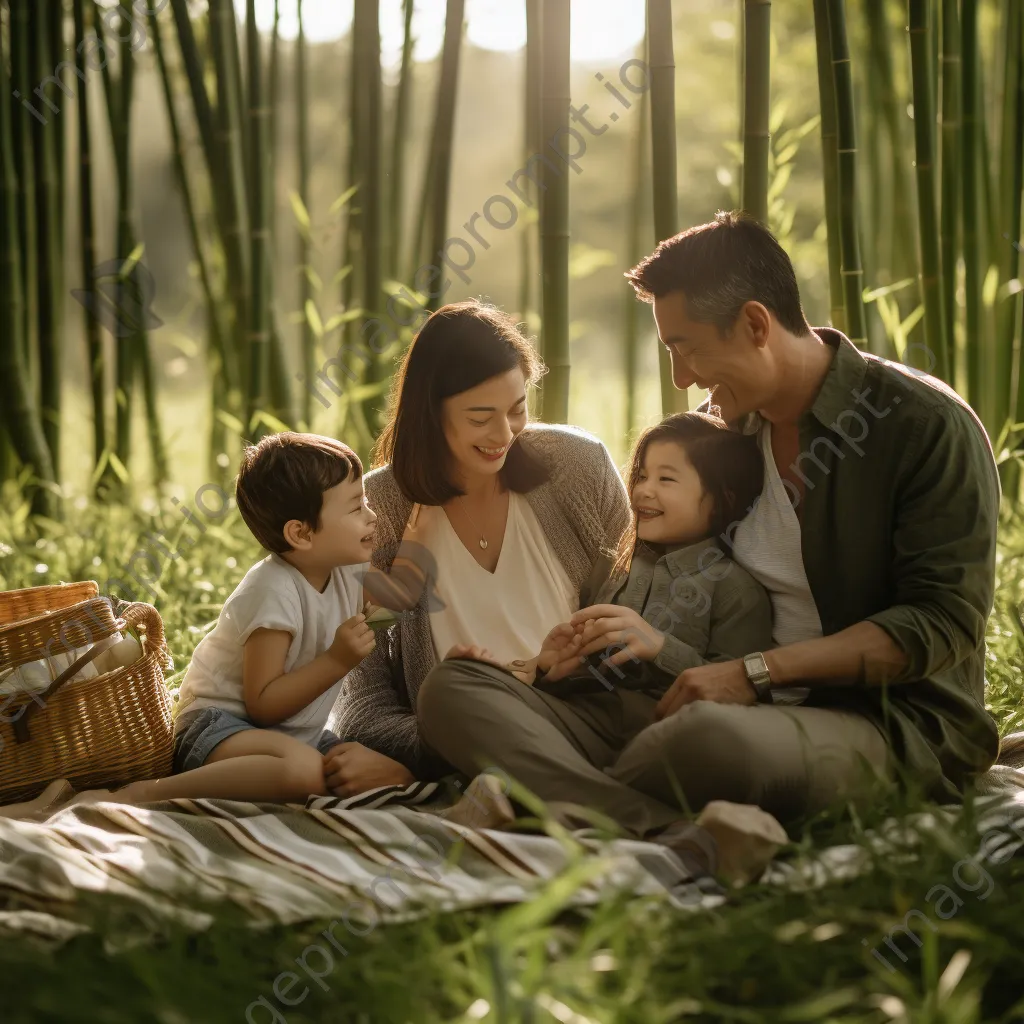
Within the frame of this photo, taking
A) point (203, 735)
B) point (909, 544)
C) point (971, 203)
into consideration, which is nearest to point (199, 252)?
point (203, 735)

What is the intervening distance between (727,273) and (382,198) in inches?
73.0

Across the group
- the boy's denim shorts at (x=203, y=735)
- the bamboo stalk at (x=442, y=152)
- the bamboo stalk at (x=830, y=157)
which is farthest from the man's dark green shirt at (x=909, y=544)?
the bamboo stalk at (x=442, y=152)

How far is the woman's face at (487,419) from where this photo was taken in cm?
231

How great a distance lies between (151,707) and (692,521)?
102 centimetres

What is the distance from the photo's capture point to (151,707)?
228cm

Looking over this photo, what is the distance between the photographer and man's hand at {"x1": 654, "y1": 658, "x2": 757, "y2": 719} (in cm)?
198

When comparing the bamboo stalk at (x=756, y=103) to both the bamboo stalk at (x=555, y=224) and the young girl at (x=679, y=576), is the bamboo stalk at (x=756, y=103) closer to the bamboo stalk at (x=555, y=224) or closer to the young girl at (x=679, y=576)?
the bamboo stalk at (x=555, y=224)

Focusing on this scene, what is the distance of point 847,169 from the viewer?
2748 mm

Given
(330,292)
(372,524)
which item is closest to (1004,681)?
(372,524)

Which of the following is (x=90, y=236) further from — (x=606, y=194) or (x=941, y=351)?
(x=606, y=194)

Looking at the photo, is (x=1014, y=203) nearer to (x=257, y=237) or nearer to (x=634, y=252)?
(x=634, y=252)

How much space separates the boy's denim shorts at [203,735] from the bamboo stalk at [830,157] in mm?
1505

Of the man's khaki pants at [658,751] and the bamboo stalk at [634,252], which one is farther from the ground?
the bamboo stalk at [634,252]

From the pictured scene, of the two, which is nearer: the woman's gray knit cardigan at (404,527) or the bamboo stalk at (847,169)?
the woman's gray knit cardigan at (404,527)
